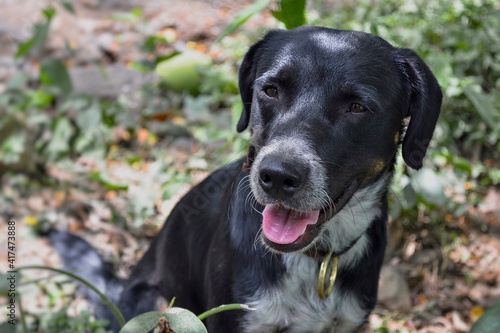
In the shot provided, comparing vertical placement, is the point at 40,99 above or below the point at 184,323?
below

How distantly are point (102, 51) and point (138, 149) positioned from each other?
5.78 feet

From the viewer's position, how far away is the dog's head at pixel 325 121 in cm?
279

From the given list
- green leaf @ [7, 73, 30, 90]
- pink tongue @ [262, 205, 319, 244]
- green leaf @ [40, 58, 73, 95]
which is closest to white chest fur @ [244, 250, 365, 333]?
pink tongue @ [262, 205, 319, 244]

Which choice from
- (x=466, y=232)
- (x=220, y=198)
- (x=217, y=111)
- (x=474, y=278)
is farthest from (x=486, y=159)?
(x=220, y=198)

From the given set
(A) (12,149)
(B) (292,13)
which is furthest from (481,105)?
(A) (12,149)

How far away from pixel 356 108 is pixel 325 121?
16 centimetres

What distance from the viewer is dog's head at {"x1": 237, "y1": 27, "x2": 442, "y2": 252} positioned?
9.15ft

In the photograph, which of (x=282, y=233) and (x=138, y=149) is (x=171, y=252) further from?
(x=138, y=149)

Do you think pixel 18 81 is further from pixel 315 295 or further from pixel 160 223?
pixel 315 295

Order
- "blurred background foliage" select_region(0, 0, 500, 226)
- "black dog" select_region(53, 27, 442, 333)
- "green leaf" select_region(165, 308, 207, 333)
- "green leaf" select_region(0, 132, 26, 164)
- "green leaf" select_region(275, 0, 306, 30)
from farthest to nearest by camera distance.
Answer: "green leaf" select_region(0, 132, 26, 164), "blurred background foliage" select_region(0, 0, 500, 226), "green leaf" select_region(275, 0, 306, 30), "black dog" select_region(53, 27, 442, 333), "green leaf" select_region(165, 308, 207, 333)

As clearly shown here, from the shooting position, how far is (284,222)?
2.96 metres

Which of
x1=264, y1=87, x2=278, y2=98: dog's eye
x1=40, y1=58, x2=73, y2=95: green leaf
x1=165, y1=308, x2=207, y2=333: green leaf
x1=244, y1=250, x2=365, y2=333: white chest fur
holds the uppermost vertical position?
x1=264, y1=87, x2=278, y2=98: dog's eye

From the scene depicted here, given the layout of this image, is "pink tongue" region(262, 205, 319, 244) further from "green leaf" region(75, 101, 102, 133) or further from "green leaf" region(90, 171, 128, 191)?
"green leaf" region(75, 101, 102, 133)

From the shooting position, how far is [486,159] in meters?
5.63
